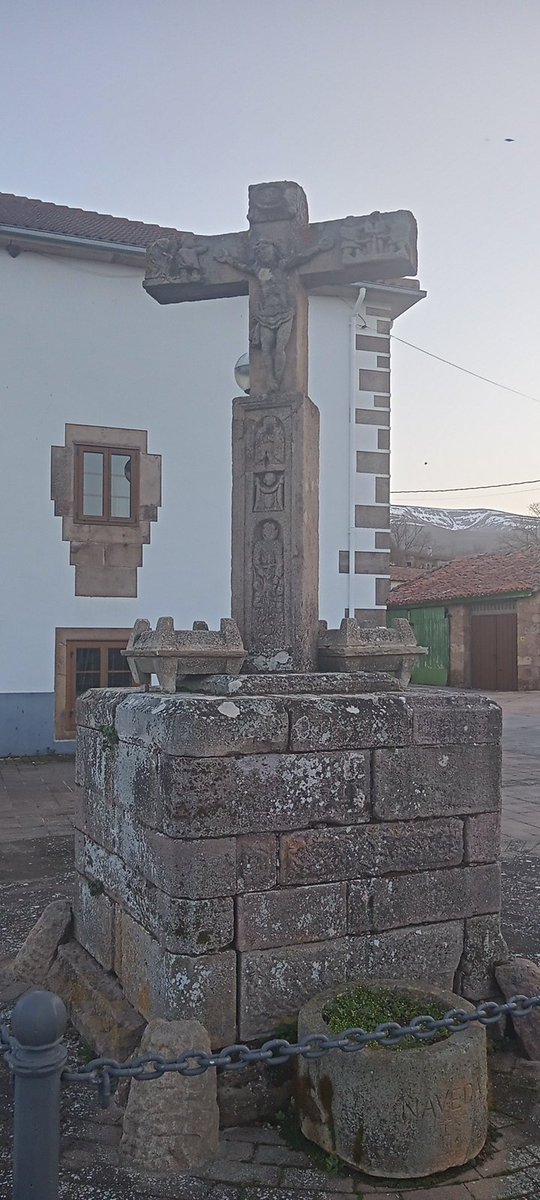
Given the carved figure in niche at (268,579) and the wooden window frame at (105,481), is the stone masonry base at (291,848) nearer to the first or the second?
the carved figure in niche at (268,579)

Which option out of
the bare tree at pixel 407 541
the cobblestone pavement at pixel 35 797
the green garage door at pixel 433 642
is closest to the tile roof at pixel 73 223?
the cobblestone pavement at pixel 35 797

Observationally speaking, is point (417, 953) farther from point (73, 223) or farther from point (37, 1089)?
point (73, 223)

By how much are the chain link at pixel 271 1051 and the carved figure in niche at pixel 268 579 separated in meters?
1.67

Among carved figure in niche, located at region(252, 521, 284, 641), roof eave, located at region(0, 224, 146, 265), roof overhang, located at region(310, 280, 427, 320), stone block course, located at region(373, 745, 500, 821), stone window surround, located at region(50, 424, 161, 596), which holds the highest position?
roof eave, located at region(0, 224, 146, 265)

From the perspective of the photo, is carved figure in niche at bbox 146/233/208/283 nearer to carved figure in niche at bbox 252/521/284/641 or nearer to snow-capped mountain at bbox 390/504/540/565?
carved figure in niche at bbox 252/521/284/641

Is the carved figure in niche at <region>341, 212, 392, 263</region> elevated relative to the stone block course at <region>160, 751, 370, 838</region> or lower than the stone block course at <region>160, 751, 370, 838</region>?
elevated

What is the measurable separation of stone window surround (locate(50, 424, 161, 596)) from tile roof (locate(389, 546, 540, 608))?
470 inches

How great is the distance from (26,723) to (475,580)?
50.0 feet

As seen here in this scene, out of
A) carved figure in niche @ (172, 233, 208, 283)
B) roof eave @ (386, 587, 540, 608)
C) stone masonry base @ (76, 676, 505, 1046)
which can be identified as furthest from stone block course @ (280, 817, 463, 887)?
roof eave @ (386, 587, 540, 608)

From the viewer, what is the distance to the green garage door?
22.5 m

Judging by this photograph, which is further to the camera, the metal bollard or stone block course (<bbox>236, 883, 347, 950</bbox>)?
stone block course (<bbox>236, 883, 347, 950</bbox>)

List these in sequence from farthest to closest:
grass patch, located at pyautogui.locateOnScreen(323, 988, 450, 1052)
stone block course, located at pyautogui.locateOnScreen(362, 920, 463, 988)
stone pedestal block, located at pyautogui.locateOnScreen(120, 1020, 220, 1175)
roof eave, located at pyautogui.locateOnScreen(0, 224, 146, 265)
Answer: roof eave, located at pyautogui.locateOnScreen(0, 224, 146, 265)
stone block course, located at pyautogui.locateOnScreen(362, 920, 463, 988)
grass patch, located at pyautogui.locateOnScreen(323, 988, 450, 1052)
stone pedestal block, located at pyautogui.locateOnScreen(120, 1020, 220, 1175)

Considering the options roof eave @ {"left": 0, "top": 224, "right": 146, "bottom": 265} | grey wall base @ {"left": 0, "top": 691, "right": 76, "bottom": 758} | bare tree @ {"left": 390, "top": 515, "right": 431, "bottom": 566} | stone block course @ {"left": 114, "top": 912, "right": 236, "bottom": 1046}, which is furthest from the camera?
bare tree @ {"left": 390, "top": 515, "right": 431, "bottom": 566}

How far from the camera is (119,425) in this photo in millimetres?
10680
